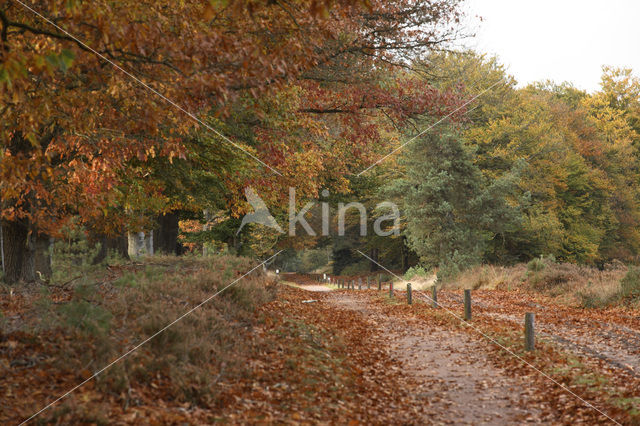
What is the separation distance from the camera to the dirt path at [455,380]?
7137 millimetres

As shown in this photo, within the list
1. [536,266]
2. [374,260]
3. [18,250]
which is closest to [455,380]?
[18,250]

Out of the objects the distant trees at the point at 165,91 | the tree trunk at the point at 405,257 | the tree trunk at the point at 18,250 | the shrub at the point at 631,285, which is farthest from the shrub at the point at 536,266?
the tree trunk at the point at 405,257

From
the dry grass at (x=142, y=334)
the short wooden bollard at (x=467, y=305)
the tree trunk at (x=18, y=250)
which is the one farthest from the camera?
the short wooden bollard at (x=467, y=305)

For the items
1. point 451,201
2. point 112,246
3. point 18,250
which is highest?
point 451,201

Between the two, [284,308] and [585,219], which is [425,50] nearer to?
[284,308]

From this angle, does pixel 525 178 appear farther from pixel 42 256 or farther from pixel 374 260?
pixel 42 256

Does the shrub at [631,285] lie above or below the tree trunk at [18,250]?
below

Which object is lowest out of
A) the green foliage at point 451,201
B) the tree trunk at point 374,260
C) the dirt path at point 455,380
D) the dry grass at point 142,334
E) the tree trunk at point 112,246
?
the tree trunk at point 374,260

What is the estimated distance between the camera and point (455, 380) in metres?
8.95

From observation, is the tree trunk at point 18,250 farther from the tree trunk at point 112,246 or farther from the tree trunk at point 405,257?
the tree trunk at point 405,257

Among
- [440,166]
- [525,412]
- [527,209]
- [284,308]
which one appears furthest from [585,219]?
[525,412]

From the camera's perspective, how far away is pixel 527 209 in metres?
35.5

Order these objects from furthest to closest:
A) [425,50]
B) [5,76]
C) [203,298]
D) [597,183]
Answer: [597,183]
[425,50]
[203,298]
[5,76]

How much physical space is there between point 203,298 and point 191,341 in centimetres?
276
